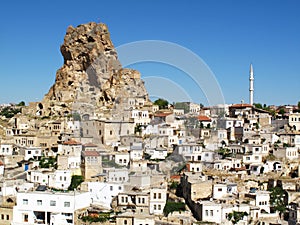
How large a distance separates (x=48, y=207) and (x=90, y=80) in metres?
26.7

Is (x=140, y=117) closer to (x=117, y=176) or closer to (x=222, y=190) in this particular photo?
(x=117, y=176)

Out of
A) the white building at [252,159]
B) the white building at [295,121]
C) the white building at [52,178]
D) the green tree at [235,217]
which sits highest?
the white building at [295,121]

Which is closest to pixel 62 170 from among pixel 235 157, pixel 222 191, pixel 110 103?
pixel 222 191

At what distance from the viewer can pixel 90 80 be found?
44938mm

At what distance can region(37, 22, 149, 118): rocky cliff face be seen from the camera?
137 feet

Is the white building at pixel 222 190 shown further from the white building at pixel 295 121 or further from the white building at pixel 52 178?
the white building at pixel 295 121

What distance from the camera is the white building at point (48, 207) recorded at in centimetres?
1892

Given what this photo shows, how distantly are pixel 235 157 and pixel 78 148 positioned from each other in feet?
29.3

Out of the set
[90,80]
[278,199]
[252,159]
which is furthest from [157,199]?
[90,80]

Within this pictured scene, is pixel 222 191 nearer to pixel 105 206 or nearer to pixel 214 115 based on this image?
pixel 105 206

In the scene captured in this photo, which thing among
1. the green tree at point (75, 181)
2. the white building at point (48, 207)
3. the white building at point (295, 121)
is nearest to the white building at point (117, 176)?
the green tree at point (75, 181)

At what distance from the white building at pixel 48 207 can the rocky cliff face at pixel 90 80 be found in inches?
784

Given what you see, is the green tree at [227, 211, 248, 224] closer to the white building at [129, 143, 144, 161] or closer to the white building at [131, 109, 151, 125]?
the white building at [129, 143, 144, 161]

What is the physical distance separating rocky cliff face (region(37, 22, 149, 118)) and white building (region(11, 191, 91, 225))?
1993cm
